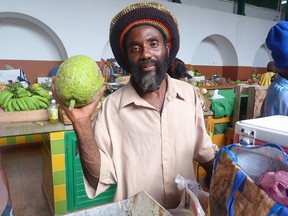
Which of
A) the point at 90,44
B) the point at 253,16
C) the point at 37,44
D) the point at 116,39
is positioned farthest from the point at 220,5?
the point at 116,39

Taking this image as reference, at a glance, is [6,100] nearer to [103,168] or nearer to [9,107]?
[9,107]

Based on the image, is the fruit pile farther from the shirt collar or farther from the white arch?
the white arch

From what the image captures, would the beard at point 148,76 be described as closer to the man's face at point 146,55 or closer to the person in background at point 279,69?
the man's face at point 146,55

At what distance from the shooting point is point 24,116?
2119 mm

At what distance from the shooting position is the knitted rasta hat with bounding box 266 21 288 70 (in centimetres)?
130

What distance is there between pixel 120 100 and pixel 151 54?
23cm

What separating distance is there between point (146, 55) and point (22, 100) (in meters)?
1.70

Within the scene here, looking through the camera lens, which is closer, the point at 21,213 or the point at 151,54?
the point at 151,54

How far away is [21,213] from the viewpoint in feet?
7.88

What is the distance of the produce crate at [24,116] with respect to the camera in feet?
6.70

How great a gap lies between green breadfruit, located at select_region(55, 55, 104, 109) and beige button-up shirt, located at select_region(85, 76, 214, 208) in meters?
0.17

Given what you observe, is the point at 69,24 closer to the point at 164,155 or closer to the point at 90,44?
the point at 90,44

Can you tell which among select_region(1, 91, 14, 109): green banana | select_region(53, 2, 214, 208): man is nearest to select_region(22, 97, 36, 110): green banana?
select_region(1, 91, 14, 109): green banana

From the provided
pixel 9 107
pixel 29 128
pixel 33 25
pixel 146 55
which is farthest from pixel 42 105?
pixel 33 25
